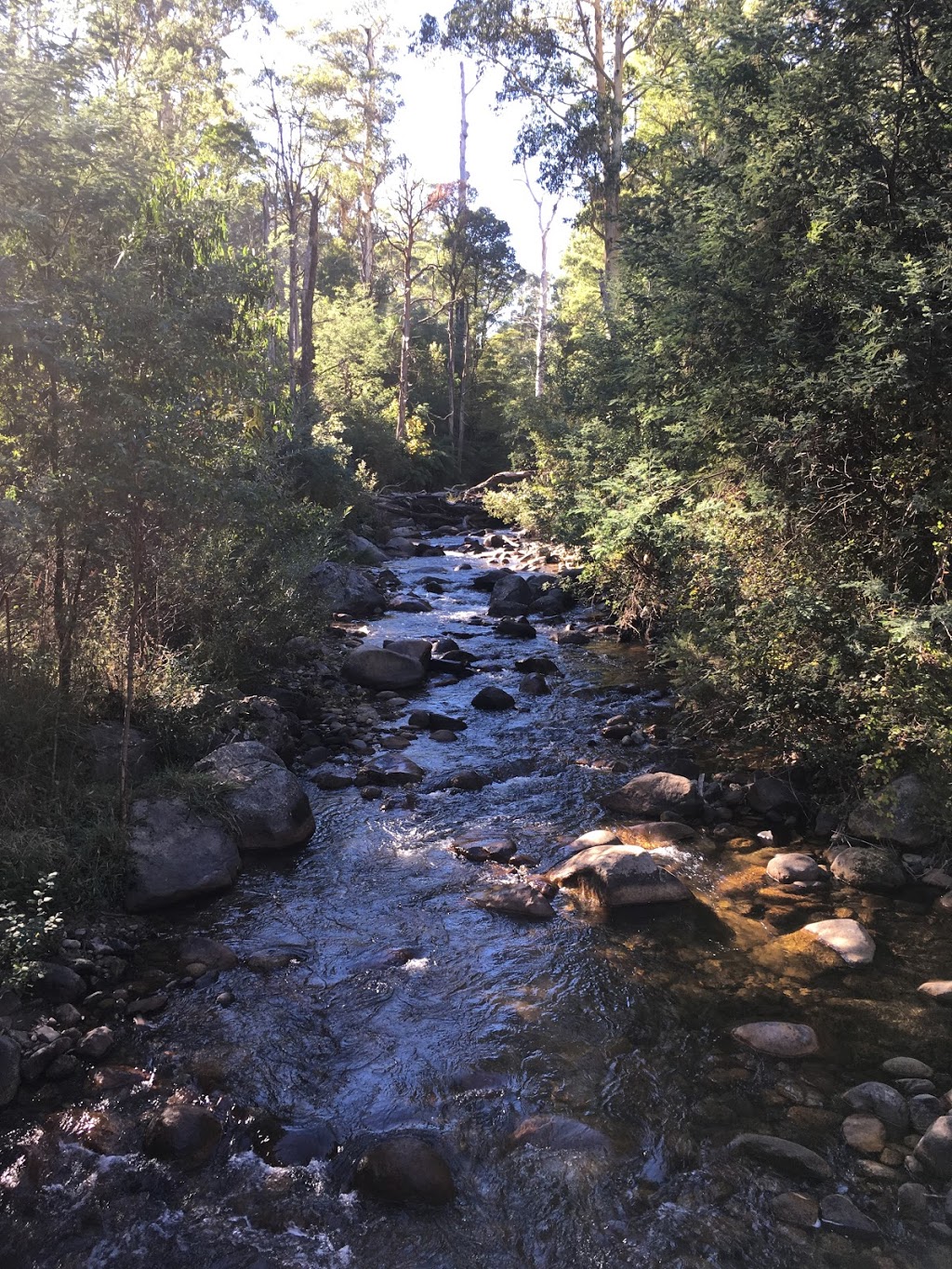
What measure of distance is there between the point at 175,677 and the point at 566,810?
392cm

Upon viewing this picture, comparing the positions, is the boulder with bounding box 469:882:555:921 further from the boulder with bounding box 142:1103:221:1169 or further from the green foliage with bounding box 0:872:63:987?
the green foliage with bounding box 0:872:63:987

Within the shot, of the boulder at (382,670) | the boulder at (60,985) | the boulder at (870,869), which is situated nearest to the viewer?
the boulder at (60,985)

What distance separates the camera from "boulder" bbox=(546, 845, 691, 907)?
20.8ft

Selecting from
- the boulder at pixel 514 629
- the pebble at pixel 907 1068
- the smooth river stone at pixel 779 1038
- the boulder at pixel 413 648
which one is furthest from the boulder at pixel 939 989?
the boulder at pixel 514 629

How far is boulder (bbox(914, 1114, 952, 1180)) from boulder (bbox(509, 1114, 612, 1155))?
146 cm

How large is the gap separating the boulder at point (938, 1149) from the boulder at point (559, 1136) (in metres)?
1.46

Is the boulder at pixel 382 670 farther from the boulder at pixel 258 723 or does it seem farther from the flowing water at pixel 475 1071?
the flowing water at pixel 475 1071

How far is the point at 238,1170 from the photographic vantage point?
3.92 metres

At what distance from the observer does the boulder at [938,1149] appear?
3871 millimetres

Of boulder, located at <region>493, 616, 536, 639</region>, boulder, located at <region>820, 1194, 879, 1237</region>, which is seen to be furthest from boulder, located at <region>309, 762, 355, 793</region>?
boulder, located at <region>493, 616, 536, 639</region>

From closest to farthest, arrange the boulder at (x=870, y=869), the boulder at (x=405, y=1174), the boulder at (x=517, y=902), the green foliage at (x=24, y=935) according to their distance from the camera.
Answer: the boulder at (x=405, y=1174), the green foliage at (x=24, y=935), the boulder at (x=517, y=902), the boulder at (x=870, y=869)

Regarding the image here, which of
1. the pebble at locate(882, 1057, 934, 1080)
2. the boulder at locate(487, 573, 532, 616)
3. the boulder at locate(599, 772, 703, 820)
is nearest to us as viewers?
the pebble at locate(882, 1057, 934, 1080)

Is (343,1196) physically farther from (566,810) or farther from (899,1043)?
(566,810)

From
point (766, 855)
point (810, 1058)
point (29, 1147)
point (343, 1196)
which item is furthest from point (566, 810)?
point (29, 1147)
